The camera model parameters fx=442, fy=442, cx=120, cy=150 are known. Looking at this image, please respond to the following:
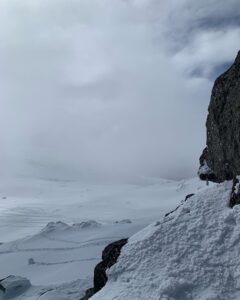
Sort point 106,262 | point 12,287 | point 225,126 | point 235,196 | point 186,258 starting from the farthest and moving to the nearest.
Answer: point 12,287, point 225,126, point 106,262, point 235,196, point 186,258

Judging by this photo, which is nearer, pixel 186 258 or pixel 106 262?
pixel 186 258

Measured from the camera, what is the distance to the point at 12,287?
17.8m

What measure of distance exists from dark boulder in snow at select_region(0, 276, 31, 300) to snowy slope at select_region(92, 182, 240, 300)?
9130mm

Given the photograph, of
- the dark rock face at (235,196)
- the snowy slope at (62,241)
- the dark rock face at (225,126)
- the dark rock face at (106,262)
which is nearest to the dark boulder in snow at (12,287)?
the snowy slope at (62,241)

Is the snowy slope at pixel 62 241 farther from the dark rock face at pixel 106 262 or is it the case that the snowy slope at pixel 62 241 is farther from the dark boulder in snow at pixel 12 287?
the dark rock face at pixel 106 262

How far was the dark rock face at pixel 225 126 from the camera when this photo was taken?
1095 cm

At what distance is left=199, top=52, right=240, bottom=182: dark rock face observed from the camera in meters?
10.9

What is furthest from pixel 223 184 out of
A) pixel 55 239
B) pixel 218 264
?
pixel 55 239

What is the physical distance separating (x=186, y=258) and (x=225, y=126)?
13.2 ft

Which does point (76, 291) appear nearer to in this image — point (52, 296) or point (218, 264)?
point (52, 296)

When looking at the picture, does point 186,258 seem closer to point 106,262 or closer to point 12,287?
point 106,262

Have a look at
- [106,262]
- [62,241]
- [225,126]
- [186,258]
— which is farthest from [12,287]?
[62,241]

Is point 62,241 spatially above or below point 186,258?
above

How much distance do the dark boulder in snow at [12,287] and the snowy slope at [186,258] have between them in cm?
913
